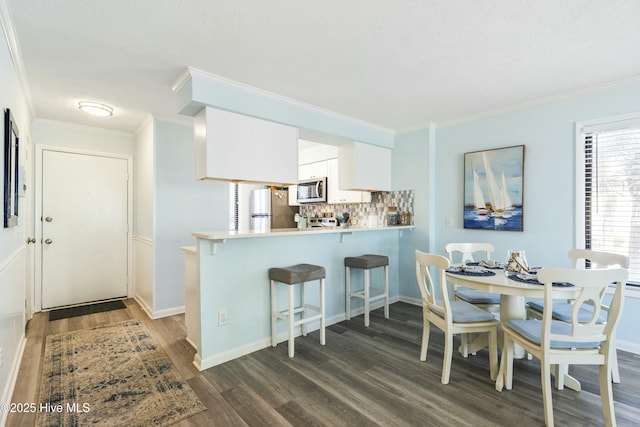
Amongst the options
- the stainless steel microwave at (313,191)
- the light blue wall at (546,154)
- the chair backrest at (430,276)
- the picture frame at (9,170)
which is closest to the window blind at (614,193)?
the light blue wall at (546,154)

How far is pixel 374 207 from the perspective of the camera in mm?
4809

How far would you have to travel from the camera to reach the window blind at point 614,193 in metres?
2.75

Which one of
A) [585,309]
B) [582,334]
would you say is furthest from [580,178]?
[582,334]

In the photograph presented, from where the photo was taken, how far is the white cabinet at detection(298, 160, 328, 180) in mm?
5340

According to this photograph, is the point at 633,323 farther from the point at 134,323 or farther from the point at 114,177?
the point at 114,177

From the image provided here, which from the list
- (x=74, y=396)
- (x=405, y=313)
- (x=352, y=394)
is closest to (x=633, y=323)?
(x=405, y=313)

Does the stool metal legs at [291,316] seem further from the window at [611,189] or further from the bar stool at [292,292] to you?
the window at [611,189]

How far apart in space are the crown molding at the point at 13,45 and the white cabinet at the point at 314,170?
146 inches

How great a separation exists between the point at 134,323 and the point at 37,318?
4.10 ft

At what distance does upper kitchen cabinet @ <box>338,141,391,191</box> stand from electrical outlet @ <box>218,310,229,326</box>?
2228 mm

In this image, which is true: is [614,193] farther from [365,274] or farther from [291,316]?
[291,316]

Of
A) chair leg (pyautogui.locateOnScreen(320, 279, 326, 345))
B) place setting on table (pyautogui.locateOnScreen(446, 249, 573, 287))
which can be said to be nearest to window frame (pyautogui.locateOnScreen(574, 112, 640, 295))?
place setting on table (pyautogui.locateOnScreen(446, 249, 573, 287))

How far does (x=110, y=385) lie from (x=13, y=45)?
2399 mm

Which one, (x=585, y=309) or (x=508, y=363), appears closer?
(x=508, y=363)
